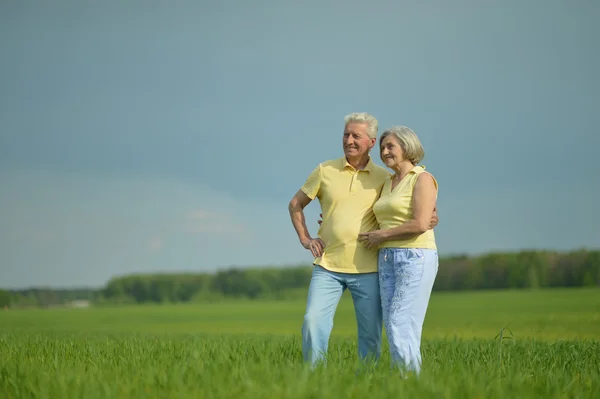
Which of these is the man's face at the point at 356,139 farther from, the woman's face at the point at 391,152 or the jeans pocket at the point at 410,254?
the jeans pocket at the point at 410,254

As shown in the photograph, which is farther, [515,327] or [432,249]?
[515,327]

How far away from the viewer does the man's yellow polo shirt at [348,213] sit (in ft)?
21.0

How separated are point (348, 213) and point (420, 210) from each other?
95 centimetres

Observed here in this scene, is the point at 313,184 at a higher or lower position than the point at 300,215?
higher

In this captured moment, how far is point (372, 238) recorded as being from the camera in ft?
20.0

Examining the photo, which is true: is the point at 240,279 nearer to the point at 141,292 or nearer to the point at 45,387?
the point at 141,292

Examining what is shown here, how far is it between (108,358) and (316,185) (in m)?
3.13

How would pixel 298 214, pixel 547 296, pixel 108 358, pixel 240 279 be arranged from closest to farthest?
pixel 298 214
pixel 108 358
pixel 240 279
pixel 547 296

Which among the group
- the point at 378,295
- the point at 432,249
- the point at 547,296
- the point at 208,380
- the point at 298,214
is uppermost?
the point at 298,214

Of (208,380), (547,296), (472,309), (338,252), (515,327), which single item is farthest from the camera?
(547,296)

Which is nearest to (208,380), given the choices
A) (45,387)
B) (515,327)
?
(45,387)

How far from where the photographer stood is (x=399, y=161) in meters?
5.92

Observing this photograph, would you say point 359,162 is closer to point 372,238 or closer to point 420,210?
point 372,238

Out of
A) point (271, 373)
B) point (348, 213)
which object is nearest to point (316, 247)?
point (348, 213)
